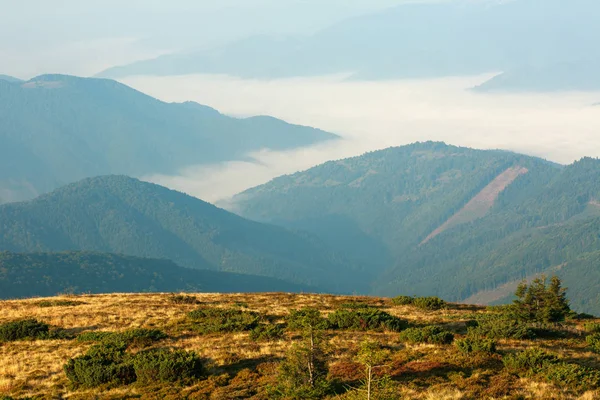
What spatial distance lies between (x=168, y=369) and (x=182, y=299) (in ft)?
102

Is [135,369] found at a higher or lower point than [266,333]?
lower

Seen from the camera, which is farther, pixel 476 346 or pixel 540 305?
pixel 540 305

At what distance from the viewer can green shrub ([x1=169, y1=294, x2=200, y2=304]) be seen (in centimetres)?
6104

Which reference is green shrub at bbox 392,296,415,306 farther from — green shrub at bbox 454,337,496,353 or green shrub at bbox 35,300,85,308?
green shrub at bbox 35,300,85,308

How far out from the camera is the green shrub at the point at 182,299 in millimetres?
61044

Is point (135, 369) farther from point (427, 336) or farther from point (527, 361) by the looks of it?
point (527, 361)

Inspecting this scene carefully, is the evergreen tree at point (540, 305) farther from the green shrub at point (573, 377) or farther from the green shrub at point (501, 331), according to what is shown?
the green shrub at point (573, 377)

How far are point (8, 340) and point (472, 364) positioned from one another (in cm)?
2842

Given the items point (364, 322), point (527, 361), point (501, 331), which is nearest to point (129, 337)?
point (364, 322)

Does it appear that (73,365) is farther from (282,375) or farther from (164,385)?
(282,375)

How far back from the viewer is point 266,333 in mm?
40781

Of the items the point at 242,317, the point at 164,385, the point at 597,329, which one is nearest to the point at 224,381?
the point at 164,385

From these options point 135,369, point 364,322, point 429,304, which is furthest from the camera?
point 429,304

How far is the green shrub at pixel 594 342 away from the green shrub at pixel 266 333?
17691 millimetres
